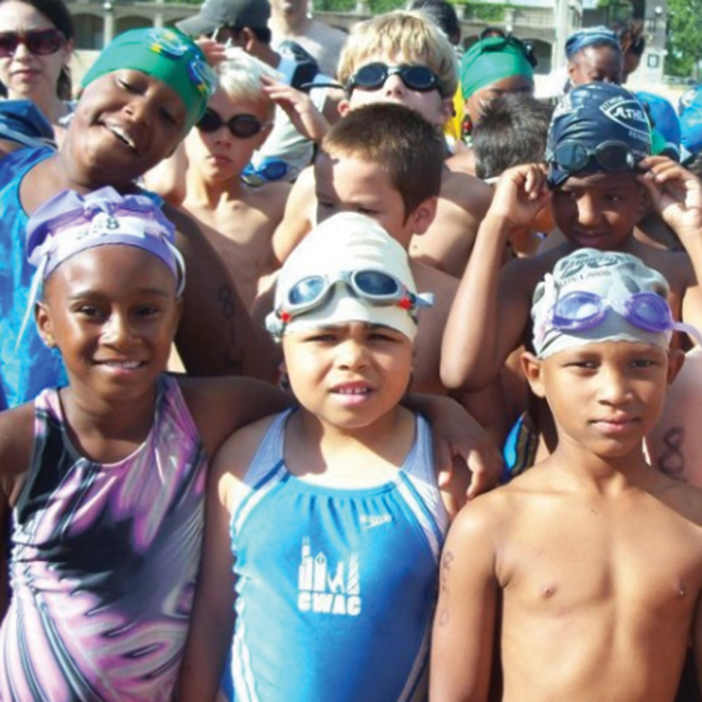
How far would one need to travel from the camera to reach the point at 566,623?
329 cm

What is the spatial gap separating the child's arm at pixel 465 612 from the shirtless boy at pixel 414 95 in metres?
1.88

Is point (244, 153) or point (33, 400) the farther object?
point (244, 153)

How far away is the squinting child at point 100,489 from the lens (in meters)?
3.34

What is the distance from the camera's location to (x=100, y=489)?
3375 mm

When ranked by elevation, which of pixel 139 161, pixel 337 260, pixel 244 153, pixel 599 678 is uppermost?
pixel 244 153

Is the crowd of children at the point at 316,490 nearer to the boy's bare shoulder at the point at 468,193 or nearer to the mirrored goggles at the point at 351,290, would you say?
the mirrored goggles at the point at 351,290

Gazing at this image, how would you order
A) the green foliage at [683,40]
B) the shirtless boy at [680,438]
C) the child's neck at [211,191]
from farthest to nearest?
the green foliage at [683,40] < the child's neck at [211,191] < the shirtless boy at [680,438]

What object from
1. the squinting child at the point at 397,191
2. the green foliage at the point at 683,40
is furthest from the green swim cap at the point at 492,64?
the green foliage at the point at 683,40

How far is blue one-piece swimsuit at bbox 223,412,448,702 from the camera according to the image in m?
3.32

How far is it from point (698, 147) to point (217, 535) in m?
3.80

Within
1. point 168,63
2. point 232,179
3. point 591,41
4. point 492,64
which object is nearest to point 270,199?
point 232,179

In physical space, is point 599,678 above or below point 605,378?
below

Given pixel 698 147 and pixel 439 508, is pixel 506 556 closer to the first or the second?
pixel 439 508

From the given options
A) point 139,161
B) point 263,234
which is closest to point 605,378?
point 139,161
